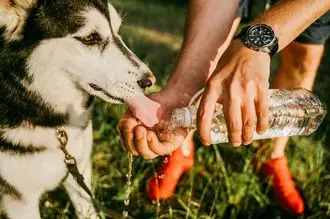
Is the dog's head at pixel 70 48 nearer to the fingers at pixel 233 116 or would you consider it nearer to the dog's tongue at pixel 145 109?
the dog's tongue at pixel 145 109

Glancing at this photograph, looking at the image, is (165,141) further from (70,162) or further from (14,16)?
(14,16)

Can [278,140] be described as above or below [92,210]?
above

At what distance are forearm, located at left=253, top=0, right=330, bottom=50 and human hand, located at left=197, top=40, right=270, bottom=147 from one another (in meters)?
0.20

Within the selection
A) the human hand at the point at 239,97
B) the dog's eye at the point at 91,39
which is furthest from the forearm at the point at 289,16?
the dog's eye at the point at 91,39

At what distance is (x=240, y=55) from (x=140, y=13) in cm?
493

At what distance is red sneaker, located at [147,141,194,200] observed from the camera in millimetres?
2395

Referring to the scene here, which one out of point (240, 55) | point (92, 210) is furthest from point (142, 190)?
point (240, 55)

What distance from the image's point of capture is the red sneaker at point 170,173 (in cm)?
239

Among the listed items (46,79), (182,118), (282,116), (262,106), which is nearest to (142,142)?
(182,118)

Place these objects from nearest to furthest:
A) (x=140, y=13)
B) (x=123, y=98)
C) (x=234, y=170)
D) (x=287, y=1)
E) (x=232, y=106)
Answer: (x=232, y=106) → (x=287, y=1) → (x=123, y=98) → (x=234, y=170) → (x=140, y=13)

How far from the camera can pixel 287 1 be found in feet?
4.69

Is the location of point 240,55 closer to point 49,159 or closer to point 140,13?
point 49,159

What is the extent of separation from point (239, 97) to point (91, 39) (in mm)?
884

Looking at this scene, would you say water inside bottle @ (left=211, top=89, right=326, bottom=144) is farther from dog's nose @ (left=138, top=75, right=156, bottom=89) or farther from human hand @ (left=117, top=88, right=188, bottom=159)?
dog's nose @ (left=138, top=75, right=156, bottom=89)
